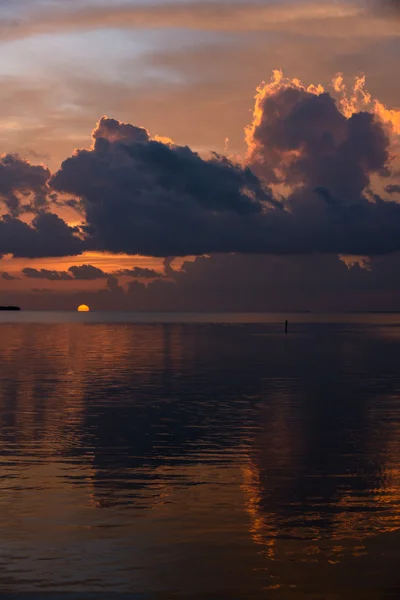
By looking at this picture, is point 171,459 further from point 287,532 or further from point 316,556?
point 316,556

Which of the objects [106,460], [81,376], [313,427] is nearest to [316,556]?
[106,460]

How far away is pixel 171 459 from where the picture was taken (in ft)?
106

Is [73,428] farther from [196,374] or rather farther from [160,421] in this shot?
[196,374]

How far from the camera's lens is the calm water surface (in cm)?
1789

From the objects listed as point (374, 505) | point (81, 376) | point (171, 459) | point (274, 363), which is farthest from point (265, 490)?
point (274, 363)

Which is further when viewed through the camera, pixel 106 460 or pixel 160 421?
pixel 160 421

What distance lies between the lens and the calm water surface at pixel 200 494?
17.9 m

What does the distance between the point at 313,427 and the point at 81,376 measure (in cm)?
3502

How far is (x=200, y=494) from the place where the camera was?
2561 centimetres

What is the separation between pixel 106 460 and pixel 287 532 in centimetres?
1204

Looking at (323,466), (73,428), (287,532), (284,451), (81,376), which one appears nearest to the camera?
(287,532)

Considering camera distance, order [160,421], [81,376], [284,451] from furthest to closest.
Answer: [81,376] < [160,421] < [284,451]

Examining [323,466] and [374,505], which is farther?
[323,466]

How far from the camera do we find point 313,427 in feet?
138
